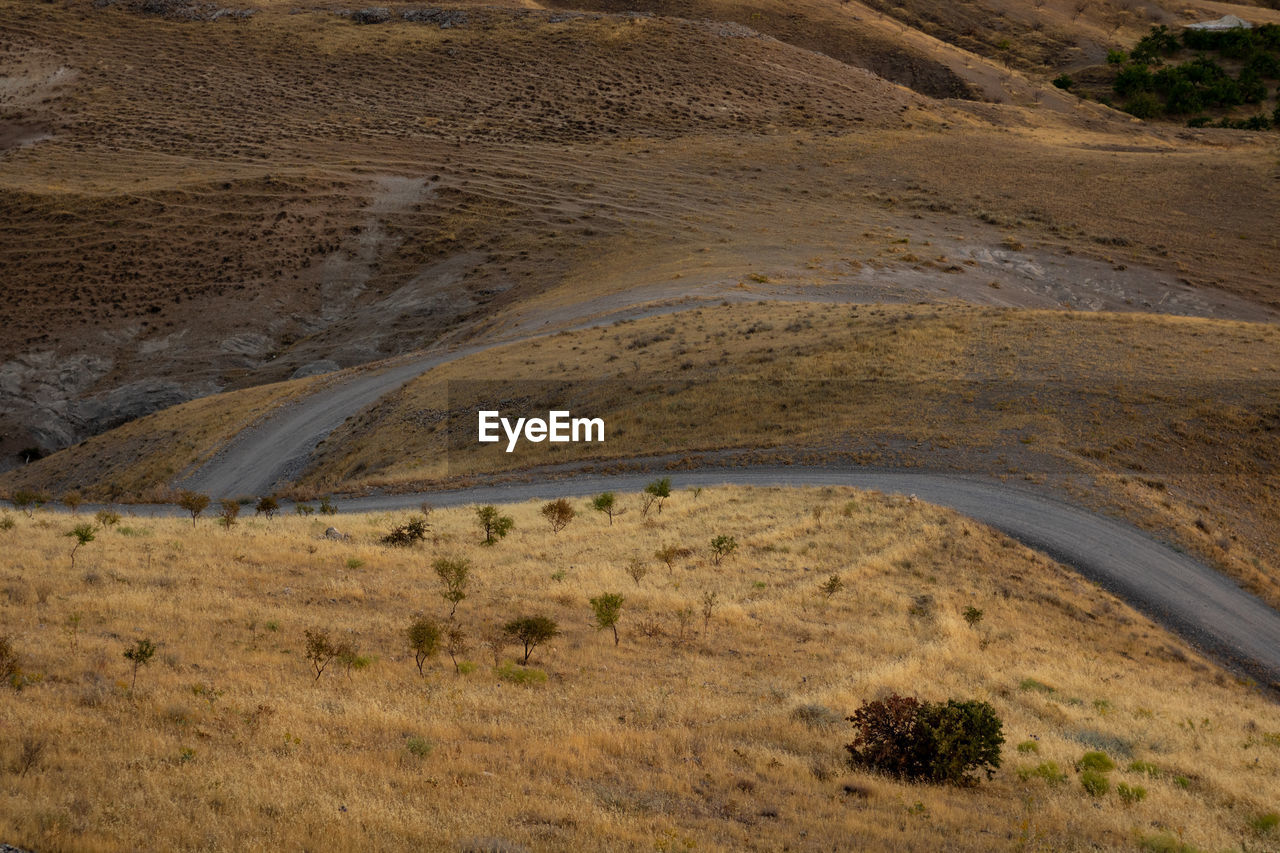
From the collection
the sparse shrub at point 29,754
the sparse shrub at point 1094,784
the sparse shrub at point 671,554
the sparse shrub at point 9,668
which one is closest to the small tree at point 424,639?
the sparse shrub at point 9,668

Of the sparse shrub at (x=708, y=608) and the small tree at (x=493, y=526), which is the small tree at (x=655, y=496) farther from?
the sparse shrub at (x=708, y=608)

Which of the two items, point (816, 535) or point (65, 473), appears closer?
point (816, 535)

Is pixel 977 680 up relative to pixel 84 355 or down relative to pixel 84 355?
up

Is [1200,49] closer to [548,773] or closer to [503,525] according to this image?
[503,525]

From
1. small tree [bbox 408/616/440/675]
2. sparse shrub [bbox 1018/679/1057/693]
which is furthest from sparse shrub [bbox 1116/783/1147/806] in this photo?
small tree [bbox 408/616/440/675]

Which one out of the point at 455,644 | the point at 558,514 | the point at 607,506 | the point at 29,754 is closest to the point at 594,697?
the point at 455,644

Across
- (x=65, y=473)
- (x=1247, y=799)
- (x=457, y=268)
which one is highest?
(x=1247, y=799)

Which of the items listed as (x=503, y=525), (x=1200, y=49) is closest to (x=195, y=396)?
(x=503, y=525)

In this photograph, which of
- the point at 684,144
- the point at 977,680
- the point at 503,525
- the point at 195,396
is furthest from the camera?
the point at 684,144
